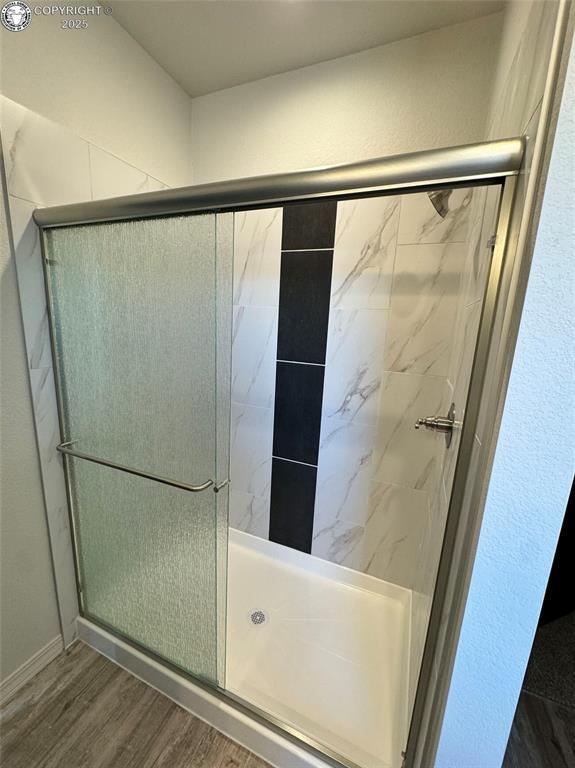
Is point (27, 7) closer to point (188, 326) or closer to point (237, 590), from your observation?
point (188, 326)

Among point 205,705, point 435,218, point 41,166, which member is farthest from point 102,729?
point 435,218

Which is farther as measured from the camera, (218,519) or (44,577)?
(44,577)

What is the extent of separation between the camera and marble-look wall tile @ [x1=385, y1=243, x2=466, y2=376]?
135cm

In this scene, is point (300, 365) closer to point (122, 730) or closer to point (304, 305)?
point (304, 305)

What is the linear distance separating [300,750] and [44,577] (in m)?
1.09

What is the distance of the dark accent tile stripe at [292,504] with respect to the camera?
1764mm

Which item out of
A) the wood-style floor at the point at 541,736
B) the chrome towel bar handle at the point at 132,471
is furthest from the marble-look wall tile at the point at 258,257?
the wood-style floor at the point at 541,736

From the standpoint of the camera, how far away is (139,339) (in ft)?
3.53

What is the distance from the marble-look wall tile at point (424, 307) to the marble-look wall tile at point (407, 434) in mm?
67

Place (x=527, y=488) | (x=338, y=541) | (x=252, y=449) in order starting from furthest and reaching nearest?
(x=252, y=449) < (x=338, y=541) < (x=527, y=488)

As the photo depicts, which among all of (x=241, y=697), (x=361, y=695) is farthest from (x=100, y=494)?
(x=361, y=695)

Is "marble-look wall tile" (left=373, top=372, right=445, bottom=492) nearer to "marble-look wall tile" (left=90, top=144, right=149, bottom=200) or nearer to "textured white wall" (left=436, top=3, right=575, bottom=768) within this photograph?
"textured white wall" (left=436, top=3, right=575, bottom=768)

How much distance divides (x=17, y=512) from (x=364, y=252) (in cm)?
171

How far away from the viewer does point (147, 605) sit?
4.12ft
